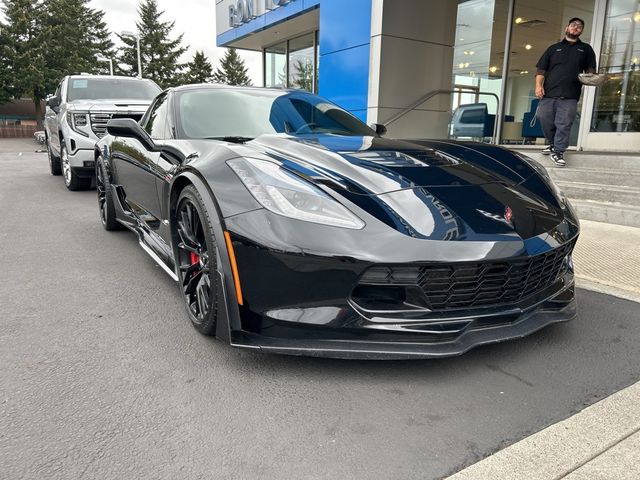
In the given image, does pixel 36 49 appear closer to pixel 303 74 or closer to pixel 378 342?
pixel 303 74

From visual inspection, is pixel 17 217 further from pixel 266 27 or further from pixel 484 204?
pixel 266 27

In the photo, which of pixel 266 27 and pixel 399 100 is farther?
pixel 266 27

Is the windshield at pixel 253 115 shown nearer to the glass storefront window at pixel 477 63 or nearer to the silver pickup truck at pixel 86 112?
the silver pickup truck at pixel 86 112

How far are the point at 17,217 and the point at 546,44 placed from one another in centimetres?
1162

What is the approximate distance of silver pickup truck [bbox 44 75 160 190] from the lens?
23.4 ft

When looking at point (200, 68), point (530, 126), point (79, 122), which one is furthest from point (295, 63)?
point (200, 68)

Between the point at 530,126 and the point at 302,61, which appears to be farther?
the point at 302,61

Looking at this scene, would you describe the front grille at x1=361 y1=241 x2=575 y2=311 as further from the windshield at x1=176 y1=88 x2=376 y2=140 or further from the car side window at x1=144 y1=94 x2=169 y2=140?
the car side window at x1=144 y1=94 x2=169 y2=140

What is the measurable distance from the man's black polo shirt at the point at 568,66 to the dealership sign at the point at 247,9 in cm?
815

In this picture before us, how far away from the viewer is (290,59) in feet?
51.5

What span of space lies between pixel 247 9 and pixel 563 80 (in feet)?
34.7

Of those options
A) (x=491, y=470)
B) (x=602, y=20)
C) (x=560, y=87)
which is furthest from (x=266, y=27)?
(x=491, y=470)

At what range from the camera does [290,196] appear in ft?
6.75

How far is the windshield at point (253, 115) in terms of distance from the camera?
10.2 ft
